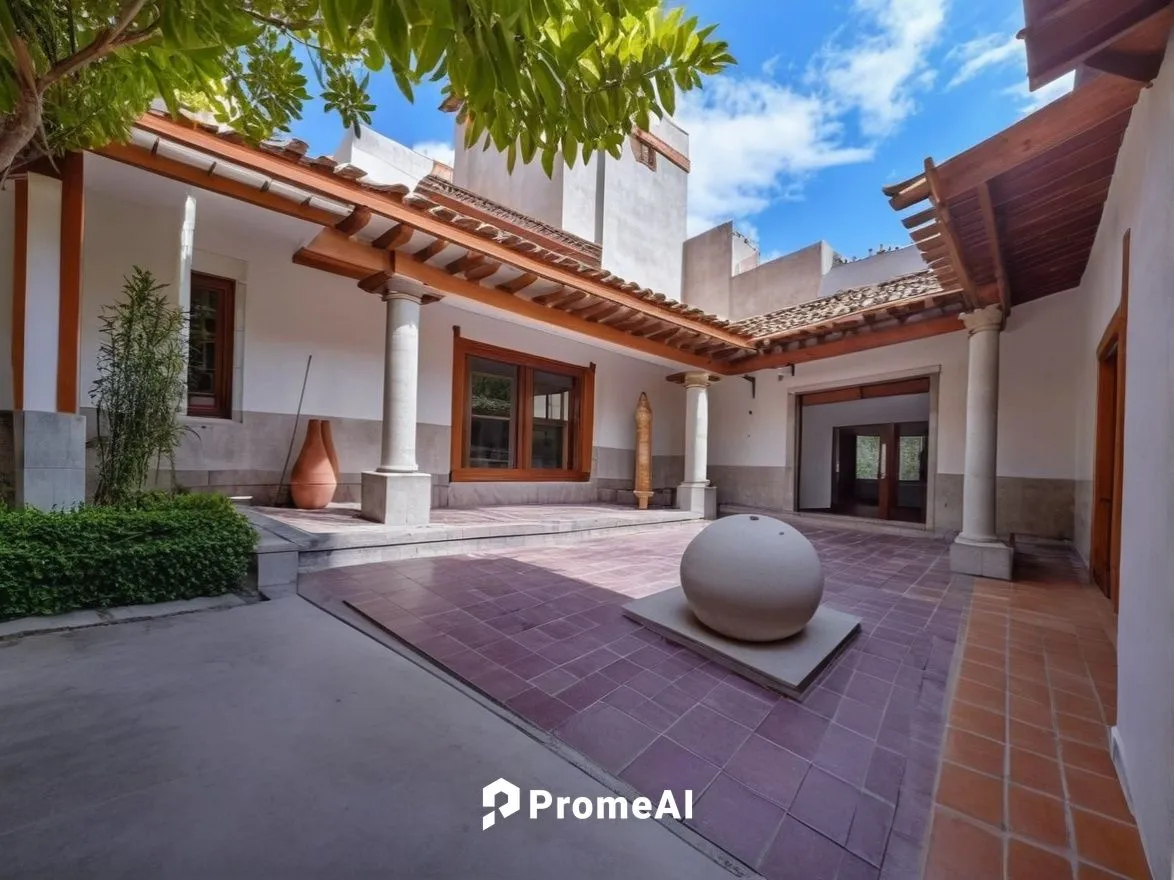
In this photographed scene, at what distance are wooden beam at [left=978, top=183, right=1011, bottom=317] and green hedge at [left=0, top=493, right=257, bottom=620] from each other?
5960 millimetres

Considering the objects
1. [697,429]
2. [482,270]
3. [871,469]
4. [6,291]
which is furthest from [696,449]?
[6,291]

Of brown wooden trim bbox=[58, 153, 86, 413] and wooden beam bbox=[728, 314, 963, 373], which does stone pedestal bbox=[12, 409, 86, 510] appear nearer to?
brown wooden trim bbox=[58, 153, 86, 413]

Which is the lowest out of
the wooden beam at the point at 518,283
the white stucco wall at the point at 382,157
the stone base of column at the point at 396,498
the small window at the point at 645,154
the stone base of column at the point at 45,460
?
the stone base of column at the point at 396,498

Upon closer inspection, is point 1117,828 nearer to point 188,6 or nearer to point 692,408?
point 188,6

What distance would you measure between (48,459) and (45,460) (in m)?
0.02

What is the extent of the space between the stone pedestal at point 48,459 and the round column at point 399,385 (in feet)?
7.23

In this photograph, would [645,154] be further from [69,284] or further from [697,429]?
[69,284]

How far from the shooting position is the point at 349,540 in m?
4.27

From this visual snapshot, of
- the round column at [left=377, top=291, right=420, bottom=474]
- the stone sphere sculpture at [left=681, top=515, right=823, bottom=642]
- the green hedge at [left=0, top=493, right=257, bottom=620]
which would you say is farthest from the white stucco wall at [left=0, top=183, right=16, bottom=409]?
the stone sphere sculpture at [left=681, top=515, right=823, bottom=642]

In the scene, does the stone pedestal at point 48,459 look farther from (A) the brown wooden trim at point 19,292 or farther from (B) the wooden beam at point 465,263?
(B) the wooden beam at point 465,263

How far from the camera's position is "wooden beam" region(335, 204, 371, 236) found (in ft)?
14.0

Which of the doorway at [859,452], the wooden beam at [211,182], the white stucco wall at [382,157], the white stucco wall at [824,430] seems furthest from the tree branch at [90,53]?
the white stucco wall at [824,430]

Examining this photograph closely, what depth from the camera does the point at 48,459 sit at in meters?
3.36

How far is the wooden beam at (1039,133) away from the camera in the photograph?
255 cm
